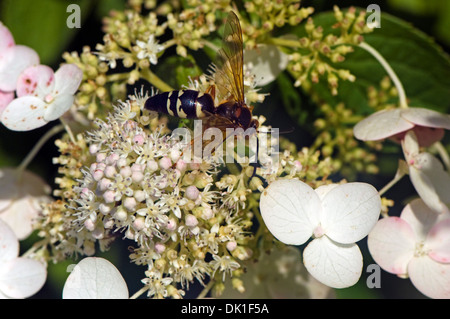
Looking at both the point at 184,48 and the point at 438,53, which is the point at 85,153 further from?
the point at 438,53

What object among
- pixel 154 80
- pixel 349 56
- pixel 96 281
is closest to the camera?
pixel 96 281

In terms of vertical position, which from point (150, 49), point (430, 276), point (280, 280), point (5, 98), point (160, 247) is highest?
point (150, 49)

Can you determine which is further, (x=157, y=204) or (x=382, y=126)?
(x=382, y=126)

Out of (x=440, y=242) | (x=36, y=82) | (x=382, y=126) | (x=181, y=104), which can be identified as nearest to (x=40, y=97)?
(x=36, y=82)

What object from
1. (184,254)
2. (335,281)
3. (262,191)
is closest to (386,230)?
(335,281)

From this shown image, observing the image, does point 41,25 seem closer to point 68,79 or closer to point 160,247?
point 68,79

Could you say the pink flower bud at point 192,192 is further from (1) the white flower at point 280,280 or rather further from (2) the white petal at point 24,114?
(2) the white petal at point 24,114

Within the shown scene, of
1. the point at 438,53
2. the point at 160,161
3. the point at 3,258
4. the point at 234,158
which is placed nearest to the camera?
the point at 160,161

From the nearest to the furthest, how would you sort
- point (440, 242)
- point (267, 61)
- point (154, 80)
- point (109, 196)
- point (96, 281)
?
point (109, 196), point (96, 281), point (440, 242), point (154, 80), point (267, 61)
